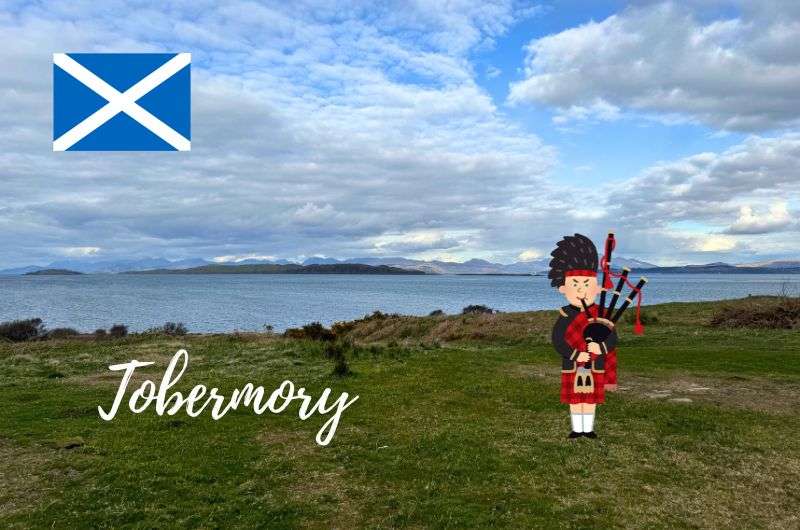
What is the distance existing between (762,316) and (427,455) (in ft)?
116

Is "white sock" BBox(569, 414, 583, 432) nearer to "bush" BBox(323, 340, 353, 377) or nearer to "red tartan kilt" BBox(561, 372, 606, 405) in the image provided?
"red tartan kilt" BBox(561, 372, 606, 405)

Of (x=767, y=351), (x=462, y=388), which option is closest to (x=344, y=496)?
(x=462, y=388)

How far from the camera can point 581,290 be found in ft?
33.6

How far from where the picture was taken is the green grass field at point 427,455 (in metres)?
10.0

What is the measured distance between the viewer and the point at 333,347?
31.5 metres

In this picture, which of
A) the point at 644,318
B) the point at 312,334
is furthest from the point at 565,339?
the point at 644,318

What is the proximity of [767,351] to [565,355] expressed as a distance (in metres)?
23.4

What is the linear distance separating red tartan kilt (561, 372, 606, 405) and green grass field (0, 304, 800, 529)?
1.69 m

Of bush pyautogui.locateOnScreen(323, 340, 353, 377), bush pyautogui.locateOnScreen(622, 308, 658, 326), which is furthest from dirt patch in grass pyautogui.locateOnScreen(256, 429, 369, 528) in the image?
bush pyautogui.locateOnScreen(622, 308, 658, 326)

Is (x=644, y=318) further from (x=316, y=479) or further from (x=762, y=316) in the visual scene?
(x=316, y=479)

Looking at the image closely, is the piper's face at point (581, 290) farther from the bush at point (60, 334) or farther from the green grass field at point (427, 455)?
the bush at point (60, 334)

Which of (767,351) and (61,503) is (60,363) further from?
(767,351)

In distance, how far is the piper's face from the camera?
33.6 ft

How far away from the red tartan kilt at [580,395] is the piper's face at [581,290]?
1616mm
